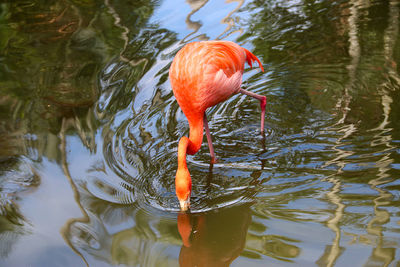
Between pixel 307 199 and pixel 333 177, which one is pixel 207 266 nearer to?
pixel 307 199

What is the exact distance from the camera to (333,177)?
342 cm

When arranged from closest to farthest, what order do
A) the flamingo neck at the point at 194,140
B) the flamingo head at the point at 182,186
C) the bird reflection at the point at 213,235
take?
the bird reflection at the point at 213,235, the flamingo head at the point at 182,186, the flamingo neck at the point at 194,140

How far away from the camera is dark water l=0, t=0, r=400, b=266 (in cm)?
302

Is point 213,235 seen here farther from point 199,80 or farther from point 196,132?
point 199,80

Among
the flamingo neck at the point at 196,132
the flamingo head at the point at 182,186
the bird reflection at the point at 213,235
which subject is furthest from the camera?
the flamingo neck at the point at 196,132

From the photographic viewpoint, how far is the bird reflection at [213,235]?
2939 mm

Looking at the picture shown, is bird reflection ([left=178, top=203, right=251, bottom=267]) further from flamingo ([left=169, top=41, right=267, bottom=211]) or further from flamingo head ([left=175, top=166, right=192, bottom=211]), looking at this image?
flamingo ([left=169, top=41, right=267, bottom=211])

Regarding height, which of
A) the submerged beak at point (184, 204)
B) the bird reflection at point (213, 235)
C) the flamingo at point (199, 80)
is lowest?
the bird reflection at point (213, 235)

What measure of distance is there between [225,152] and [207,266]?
1267 millimetres

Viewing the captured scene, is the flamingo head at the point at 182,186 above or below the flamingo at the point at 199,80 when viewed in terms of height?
below

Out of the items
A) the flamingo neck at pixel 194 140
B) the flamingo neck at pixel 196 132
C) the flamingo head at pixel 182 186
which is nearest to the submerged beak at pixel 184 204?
the flamingo head at pixel 182 186

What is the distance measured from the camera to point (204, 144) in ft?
13.7

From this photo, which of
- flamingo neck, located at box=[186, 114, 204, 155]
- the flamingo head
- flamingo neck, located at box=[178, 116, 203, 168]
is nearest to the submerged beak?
the flamingo head

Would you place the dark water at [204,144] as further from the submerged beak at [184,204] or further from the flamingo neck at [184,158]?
the flamingo neck at [184,158]
